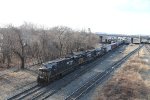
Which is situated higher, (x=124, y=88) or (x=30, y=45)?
(x=30, y=45)

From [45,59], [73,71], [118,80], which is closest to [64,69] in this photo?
[73,71]

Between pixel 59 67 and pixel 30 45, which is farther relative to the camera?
pixel 30 45

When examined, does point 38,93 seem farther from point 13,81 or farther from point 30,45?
point 30,45

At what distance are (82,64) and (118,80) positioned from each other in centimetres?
1495

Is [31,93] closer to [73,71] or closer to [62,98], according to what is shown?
[62,98]

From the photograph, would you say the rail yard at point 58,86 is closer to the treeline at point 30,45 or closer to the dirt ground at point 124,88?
the dirt ground at point 124,88

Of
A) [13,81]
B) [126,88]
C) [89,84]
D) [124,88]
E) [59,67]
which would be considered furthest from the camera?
[59,67]

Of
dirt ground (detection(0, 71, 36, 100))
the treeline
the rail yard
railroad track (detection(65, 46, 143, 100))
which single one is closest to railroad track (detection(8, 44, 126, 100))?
the rail yard

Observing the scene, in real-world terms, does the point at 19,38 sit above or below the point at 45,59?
above

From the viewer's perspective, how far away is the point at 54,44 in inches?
2645

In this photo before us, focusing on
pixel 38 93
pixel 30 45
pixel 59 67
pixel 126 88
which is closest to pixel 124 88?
pixel 126 88

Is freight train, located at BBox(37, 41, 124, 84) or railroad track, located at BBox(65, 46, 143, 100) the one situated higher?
freight train, located at BBox(37, 41, 124, 84)

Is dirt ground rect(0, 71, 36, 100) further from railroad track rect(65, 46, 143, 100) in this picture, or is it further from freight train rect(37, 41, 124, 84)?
railroad track rect(65, 46, 143, 100)

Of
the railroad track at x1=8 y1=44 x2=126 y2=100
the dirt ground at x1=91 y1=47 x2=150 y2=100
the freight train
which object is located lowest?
the dirt ground at x1=91 y1=47 x2=150 y2=100
